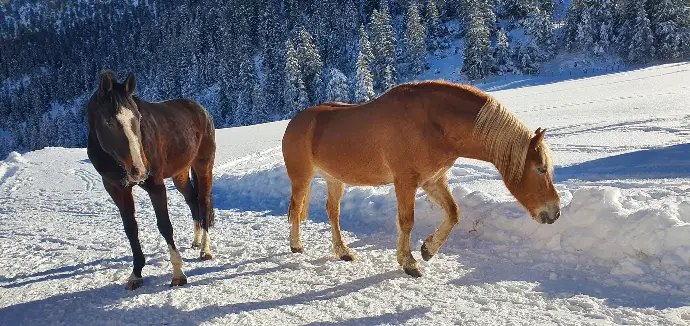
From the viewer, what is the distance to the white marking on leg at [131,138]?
359 centimetres

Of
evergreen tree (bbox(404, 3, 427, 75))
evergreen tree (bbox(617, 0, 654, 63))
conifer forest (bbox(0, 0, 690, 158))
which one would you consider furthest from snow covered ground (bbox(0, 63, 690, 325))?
evergreen tree (bbox(404, 3, 427, 75))

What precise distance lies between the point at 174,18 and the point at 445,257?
4936 inches

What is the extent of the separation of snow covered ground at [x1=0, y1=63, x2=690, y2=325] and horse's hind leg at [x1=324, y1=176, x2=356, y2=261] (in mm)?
157

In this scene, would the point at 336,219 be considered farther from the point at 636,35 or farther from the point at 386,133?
the point at 636,35

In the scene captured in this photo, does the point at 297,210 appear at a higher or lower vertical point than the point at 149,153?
lower

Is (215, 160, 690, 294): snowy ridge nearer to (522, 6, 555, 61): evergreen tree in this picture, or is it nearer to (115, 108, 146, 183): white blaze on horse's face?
(115, 108, 146, 183): white blaze on horse's face

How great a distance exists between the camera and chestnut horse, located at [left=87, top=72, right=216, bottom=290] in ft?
11.9

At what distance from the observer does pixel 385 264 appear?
175 inches

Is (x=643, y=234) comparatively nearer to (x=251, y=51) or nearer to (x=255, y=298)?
(x=255, y=298)

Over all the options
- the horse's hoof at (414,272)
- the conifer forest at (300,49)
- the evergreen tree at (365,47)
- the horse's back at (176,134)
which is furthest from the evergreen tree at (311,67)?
the horse's hoof at (414,272)

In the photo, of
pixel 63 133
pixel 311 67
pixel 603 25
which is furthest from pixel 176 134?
pixel 63 133

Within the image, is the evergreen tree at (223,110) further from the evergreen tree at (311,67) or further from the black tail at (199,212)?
the black tail at (199,212)

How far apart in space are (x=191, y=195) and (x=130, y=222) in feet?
4.84

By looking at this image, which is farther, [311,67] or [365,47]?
[311,67]
